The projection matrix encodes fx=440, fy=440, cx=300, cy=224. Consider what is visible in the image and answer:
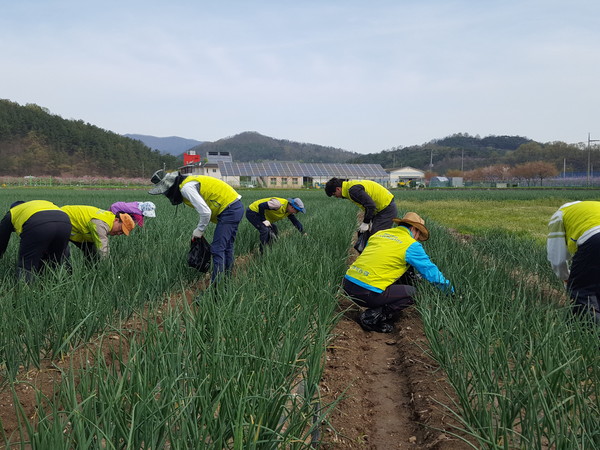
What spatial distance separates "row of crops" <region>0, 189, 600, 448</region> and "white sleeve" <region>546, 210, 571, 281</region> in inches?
11.0

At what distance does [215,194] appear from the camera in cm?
420

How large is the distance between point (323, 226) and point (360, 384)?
4.82 meters

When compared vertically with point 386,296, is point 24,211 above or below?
above

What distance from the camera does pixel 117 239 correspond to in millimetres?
5383

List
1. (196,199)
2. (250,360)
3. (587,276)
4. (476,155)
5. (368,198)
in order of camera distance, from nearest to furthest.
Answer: (250,360), (587,276), (196,199), (368,198), (476,155)

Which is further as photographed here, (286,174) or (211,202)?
(286,174)

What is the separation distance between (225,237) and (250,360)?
2.32m

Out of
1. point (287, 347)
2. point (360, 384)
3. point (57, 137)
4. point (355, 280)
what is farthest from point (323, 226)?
point (57, 137)

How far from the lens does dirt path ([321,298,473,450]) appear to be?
2.05 m

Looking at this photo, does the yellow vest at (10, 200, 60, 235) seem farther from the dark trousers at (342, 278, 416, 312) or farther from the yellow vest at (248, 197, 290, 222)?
the yellow vest at (248, 197, 290, 222)

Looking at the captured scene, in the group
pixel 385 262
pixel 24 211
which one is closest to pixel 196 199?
pixel 24 211

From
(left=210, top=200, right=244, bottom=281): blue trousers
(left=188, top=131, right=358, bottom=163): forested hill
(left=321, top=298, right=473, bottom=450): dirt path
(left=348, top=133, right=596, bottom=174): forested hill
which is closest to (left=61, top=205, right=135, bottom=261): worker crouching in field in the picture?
(left=210, top=200, right=244, bottom=281): blue trousers

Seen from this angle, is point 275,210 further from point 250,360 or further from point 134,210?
point 250,360

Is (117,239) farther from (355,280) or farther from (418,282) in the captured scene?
(418,282)
